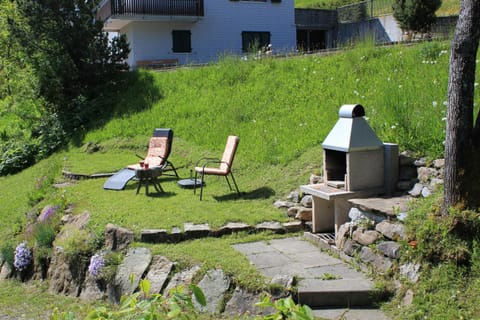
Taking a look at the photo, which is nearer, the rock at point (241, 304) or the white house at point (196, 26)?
the rock at point (241, 304)

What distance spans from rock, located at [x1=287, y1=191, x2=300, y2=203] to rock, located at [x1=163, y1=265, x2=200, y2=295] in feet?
7.61

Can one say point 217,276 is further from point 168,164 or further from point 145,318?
point 168,164

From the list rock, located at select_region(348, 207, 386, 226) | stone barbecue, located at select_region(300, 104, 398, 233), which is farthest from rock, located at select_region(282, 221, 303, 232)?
rock, located at select_region(348, 207, 386, 226)

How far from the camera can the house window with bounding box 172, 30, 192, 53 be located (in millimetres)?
25141

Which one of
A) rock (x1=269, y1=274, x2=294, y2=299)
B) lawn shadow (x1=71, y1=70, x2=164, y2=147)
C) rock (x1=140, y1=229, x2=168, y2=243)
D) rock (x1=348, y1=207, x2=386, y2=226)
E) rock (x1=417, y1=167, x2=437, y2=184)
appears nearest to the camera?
rock (x1=269, y1=274, x2=294, y2=299)

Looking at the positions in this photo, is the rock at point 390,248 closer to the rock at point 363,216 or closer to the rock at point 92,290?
the rock at point 363,216

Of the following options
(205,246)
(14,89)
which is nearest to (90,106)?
(14,89)

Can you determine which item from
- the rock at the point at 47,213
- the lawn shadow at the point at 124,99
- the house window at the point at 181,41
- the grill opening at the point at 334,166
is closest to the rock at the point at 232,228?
the grill opening at the point at 334,166

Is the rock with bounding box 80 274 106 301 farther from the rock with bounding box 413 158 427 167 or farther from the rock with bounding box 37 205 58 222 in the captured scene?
the rock with bounding box 413 158 427 167

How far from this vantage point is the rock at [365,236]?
5.42 meters

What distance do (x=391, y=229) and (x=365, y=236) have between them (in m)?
0.36

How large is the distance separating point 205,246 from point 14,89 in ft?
46.6

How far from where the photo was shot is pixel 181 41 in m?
25.3

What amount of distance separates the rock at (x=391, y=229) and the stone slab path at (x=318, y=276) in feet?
1.57
